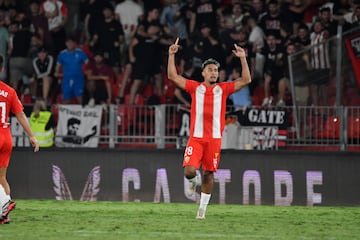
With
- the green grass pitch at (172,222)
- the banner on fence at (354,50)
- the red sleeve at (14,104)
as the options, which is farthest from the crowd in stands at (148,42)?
the red sleeve at (14,104)

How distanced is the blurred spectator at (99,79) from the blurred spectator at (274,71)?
3.66 metres

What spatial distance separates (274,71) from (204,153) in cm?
782

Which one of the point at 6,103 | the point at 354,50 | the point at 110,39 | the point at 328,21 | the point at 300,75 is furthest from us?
the point at 110,39

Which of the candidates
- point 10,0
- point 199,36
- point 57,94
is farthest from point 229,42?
point 10,0

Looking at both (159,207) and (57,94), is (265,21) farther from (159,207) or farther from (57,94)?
(159,207)

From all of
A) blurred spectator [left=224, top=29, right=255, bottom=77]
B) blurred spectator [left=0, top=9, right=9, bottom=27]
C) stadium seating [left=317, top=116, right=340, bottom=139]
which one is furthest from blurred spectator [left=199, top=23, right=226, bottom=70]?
blurred spectator [left=0, top=9, right=9, bottom=27]

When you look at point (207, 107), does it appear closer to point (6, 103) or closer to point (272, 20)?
point (6, 103)

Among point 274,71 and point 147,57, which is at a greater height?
point 147,57

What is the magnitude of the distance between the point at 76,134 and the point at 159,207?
3177 millimetres

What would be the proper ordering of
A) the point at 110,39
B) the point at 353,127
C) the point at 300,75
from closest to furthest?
the point at 353,127
the point at 300,75
the point at 110,39

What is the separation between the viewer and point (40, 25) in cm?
2466

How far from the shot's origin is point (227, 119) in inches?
747

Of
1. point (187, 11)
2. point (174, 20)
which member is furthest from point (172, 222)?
point (174, 20)

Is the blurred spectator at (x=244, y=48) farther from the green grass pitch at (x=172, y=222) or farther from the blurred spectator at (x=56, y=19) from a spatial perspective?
the green grass pitch at (x=172, y=222)
